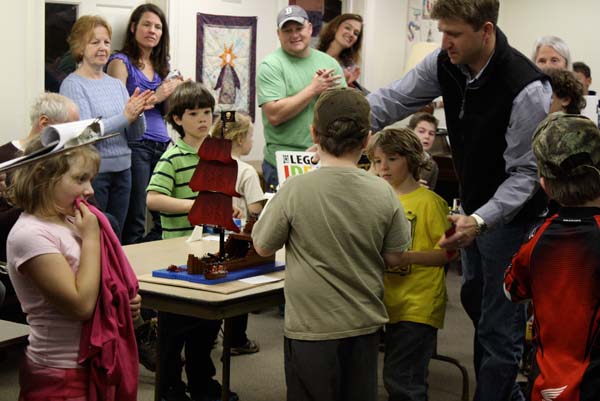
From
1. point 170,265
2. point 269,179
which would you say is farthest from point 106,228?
point 269,179

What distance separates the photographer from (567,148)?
8.41 ft

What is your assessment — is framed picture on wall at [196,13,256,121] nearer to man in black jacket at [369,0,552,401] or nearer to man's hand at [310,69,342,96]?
man's hand at [310,69,342,96]

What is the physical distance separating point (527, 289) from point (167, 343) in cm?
148

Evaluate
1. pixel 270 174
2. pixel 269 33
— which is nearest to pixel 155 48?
pixel 270 174

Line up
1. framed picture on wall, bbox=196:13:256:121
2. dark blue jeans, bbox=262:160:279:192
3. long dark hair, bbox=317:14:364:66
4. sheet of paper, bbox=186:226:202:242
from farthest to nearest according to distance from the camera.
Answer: framed picture on wall, bbox=196:13:256:121 → long dark hair, bbox=317:14:364:66 → dark blue jeans, bbox=262:160:279:192 → sheet of paper, bbox=186:226:202:242

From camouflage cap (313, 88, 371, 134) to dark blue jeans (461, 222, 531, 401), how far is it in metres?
0.76

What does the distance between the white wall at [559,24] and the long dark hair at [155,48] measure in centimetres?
517

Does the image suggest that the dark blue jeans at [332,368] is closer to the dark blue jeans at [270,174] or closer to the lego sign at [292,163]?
the lego sign at [292,163]

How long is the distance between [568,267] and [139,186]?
12.4 ft

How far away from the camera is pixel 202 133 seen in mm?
4258

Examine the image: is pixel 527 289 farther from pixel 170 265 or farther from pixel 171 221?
pixel 171 221

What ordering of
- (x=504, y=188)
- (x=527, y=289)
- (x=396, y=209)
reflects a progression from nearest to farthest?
(x=527, y=289) → (x=396, y=209) → (x=504, y=188)

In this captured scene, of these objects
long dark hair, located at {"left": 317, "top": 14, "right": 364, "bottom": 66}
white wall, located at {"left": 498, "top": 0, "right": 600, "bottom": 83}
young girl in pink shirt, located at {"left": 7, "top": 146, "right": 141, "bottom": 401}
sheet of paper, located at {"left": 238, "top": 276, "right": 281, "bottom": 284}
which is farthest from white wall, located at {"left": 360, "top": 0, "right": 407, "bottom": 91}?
young girl in pink shirt, located at {"left": 7, "top": 146, "right": 141, "bottom": 401}

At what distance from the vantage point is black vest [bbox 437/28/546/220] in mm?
3230
